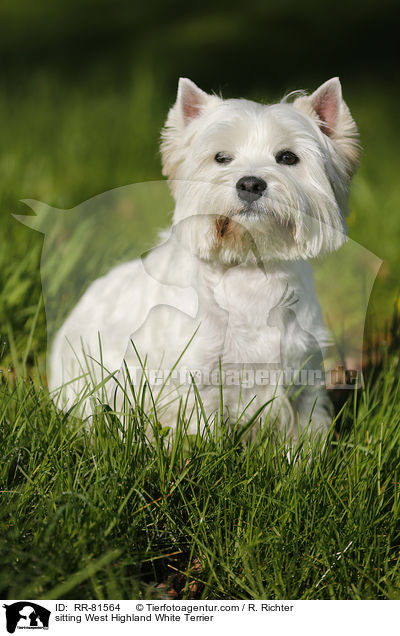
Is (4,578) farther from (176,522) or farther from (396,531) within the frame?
(396,531)

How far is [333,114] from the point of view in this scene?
2330 mm

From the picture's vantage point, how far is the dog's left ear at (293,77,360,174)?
230 cm

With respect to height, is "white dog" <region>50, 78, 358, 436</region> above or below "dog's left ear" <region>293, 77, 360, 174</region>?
below

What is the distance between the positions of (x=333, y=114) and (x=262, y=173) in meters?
0.39

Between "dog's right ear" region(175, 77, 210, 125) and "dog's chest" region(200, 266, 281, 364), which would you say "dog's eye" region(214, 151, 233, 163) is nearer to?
"dog's right ear" region(175, 77, 210, 125)

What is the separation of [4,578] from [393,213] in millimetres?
2961

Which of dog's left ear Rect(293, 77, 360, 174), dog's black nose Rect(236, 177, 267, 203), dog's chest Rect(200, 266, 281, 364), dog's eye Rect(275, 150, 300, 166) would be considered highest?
dog's left ear Rect(293, 77, 360, 174)

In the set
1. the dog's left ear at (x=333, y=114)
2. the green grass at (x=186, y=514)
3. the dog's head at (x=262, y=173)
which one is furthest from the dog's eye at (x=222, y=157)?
the green grass at (x=186, y=514)

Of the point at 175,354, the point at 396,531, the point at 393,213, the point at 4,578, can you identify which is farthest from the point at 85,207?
the point at 393,213

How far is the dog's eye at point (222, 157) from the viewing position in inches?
88.8

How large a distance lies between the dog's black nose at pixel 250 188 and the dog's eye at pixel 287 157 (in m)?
0.14

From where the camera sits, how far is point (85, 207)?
2.56m
